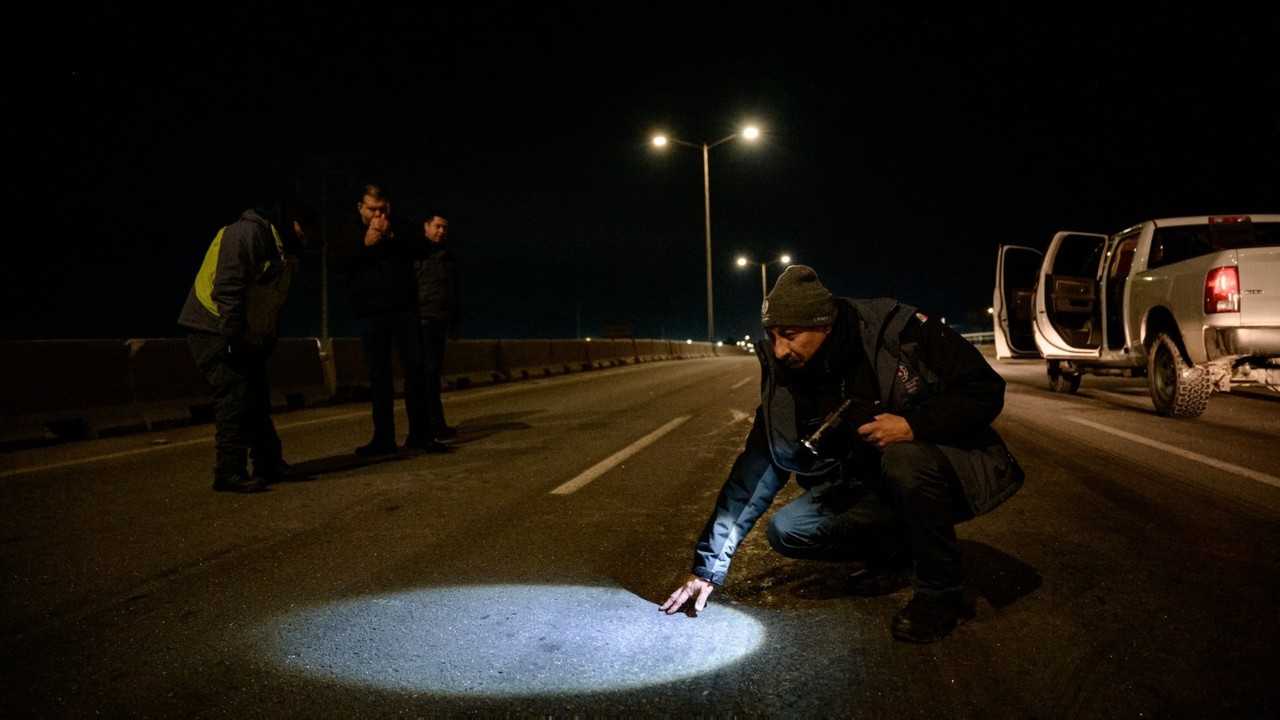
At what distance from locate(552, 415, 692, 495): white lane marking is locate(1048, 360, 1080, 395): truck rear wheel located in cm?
651

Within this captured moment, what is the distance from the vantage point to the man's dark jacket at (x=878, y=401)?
2.57 metres

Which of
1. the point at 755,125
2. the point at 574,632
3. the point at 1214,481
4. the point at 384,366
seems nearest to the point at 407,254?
the point at 384,366

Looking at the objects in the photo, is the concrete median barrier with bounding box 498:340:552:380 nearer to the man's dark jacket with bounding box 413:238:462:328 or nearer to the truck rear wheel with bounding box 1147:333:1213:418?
the man's dark jacket with bounding box 413:238:462:328

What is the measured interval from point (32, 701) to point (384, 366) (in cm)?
416

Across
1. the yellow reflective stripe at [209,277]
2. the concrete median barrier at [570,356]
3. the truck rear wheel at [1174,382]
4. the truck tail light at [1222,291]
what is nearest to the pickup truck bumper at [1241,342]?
the truck tail light at [1222,291]

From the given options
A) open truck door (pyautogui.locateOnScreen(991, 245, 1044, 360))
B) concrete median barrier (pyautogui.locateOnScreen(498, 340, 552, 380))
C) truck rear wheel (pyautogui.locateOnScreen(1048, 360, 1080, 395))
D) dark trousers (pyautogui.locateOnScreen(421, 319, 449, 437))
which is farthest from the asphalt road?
concrete median barrier (pyautogui.locateOnScreen(498, 340, 552, 380))

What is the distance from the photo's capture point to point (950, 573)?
2.47 metres

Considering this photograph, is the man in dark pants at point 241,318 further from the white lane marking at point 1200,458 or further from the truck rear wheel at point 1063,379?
the truck rear wheel at point 1063,379

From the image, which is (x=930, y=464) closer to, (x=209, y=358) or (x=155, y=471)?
(x=209, y=358)

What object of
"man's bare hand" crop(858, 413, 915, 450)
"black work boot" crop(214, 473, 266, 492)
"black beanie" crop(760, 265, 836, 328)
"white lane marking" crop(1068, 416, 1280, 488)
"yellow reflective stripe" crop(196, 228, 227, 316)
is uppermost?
"yellow reflective stripe" crop(196, 228, 227, 316)

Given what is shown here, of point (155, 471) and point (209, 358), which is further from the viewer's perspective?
point (155, 471)

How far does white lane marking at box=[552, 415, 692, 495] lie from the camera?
4711 millimetres

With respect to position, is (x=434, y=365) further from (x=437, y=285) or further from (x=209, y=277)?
(x=209, y=277)

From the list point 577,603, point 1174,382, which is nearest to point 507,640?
point 577,603
